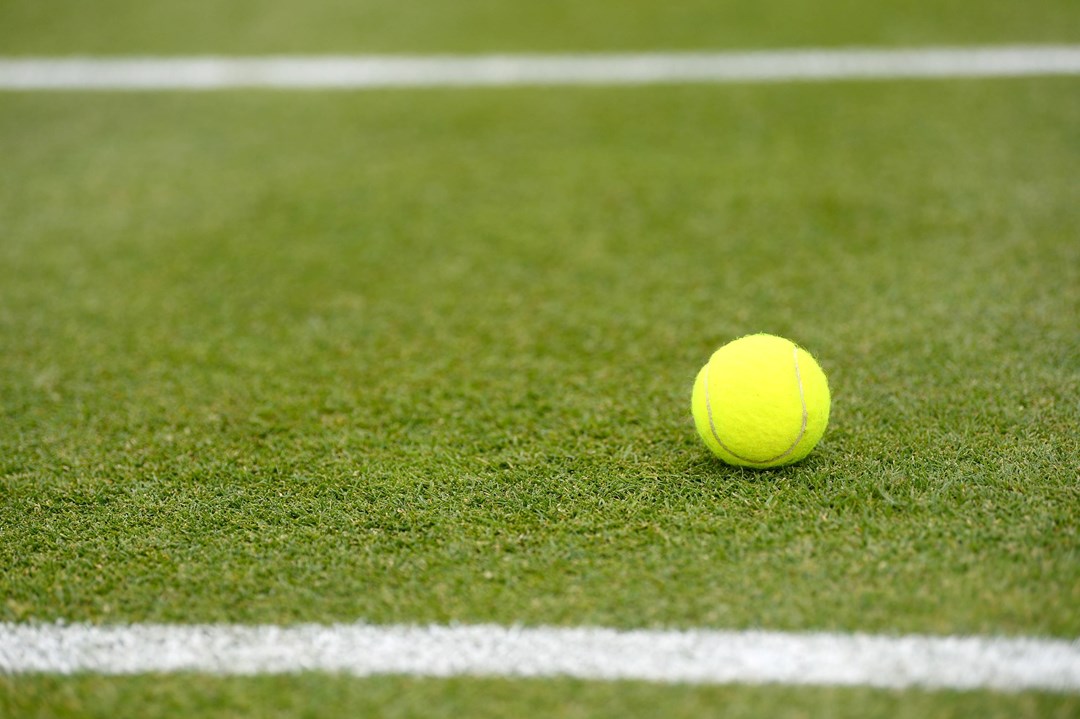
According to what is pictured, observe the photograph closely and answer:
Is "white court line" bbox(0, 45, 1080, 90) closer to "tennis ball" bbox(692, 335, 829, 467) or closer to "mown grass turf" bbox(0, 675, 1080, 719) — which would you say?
"tennis ball" bbox(692, 335, 829, 467)

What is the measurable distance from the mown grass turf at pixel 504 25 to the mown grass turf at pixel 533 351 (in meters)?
0.74

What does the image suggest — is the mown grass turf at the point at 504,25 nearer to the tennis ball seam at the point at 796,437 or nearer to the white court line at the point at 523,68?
the white court line at the point at 523,68

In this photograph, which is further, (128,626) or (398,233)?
(398,233)

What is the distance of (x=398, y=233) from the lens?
3535mm

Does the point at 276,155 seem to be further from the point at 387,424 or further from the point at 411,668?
the point at 411,668

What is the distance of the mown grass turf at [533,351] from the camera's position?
195 cm

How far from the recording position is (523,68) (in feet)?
16.4

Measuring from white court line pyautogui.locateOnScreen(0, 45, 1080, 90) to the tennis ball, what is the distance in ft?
9.41

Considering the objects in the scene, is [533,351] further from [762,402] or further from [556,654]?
[556,654]

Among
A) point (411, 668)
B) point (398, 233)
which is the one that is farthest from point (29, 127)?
point (411, 668)

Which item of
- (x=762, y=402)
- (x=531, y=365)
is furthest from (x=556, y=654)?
(x=531, y=365)

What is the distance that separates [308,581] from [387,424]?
616 millimetres

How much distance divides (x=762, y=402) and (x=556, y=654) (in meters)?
0.72

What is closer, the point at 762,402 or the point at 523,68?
the point at 762,402
